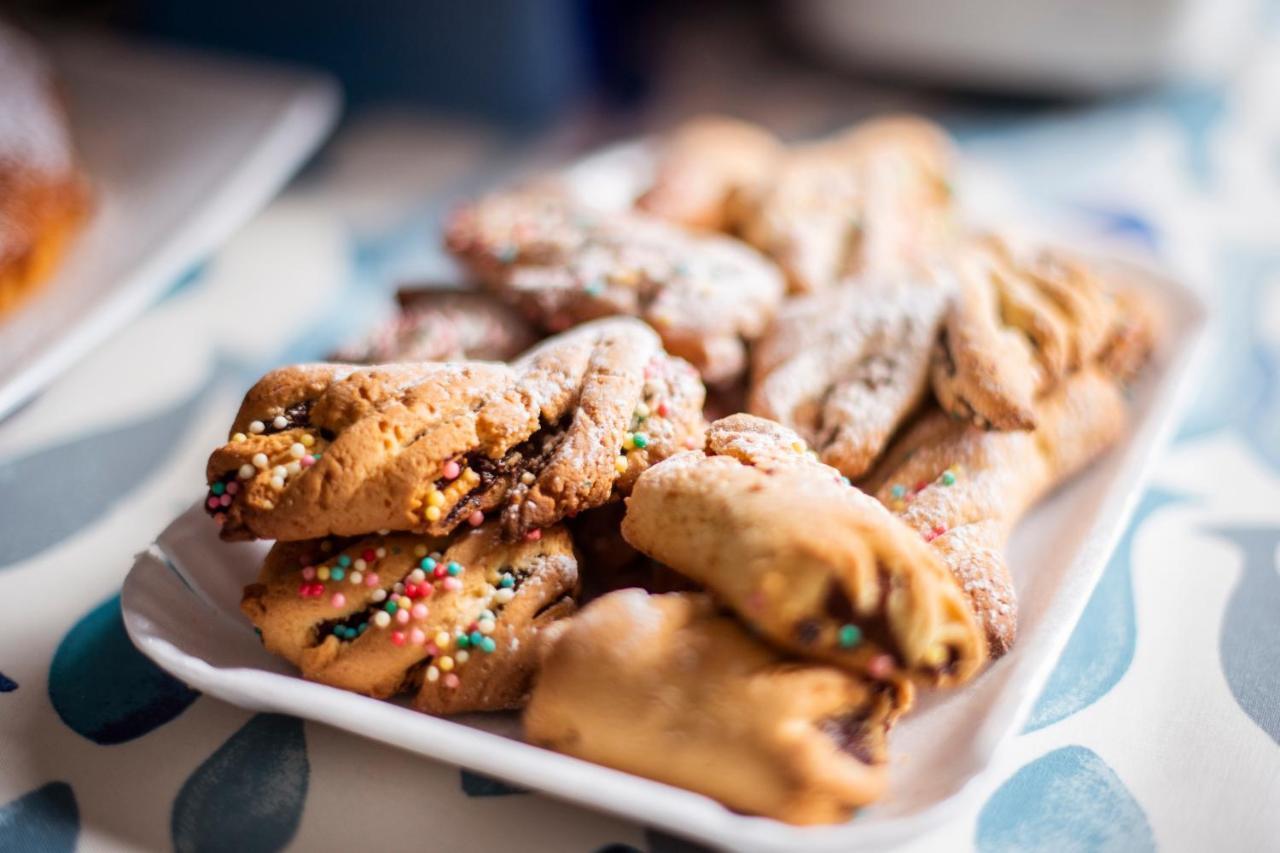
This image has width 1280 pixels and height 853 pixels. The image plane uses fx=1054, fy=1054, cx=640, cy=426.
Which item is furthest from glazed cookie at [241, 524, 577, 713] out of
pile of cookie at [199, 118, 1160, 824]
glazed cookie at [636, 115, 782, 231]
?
glazed cookie at [636, 115, 782, 231]

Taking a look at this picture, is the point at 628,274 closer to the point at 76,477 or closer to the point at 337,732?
the point at 337,732

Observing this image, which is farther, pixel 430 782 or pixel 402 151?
pixel 402 151

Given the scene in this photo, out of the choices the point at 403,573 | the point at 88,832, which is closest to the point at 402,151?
the point at 403,573

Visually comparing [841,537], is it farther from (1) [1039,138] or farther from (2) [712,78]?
(2) [712,78]

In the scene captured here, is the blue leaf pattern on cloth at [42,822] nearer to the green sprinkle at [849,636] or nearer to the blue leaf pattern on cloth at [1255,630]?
the green sprinkle at [849,636]

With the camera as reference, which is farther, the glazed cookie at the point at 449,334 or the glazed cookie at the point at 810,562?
the glazed cookie at the point at 449,334

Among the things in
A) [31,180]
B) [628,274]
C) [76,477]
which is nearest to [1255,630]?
[628,274]

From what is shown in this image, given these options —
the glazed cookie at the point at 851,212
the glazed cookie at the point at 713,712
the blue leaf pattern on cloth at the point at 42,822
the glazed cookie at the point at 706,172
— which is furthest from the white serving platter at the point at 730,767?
the glazed cookie at the point at 706,172
